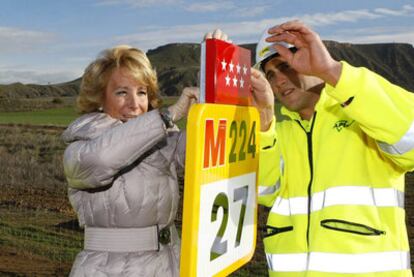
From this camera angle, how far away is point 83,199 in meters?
2.82

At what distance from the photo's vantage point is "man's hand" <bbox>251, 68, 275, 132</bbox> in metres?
2.41

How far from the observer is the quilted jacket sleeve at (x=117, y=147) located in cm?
254

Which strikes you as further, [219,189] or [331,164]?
[331,164]

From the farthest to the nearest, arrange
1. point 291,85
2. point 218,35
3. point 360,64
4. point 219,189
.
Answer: point 360,64, point 291,85, point 218,35, point 219,189

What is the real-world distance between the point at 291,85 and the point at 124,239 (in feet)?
3.32

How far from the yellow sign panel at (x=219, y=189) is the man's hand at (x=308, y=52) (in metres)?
0.23

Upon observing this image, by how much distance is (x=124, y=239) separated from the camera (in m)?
2.77

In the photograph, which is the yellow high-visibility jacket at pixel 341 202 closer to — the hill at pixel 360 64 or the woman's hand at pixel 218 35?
the woman's hand at pixel 218 35

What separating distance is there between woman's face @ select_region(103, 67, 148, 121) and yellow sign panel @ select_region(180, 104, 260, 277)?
0.96 metres

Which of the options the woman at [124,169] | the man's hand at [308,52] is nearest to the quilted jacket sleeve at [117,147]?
the woman at [124,169]

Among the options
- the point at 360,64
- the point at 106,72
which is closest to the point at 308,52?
the point at 106,72

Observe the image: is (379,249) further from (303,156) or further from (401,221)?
(303,156)

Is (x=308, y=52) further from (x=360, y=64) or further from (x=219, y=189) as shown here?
(x=360, y=64)

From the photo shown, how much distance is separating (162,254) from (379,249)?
978mm
